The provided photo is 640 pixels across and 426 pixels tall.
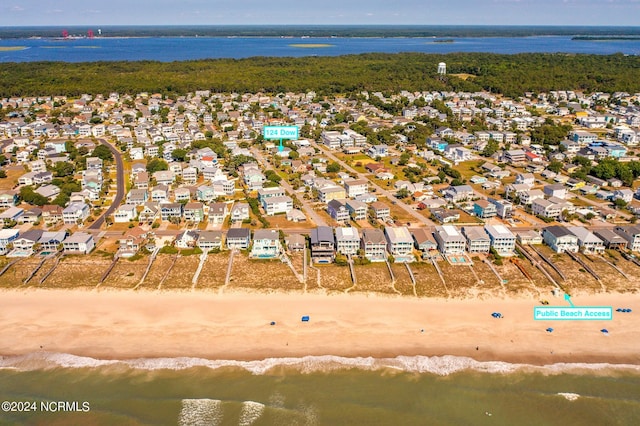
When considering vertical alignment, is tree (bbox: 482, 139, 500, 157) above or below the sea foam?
above

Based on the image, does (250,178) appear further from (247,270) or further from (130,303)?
(130,303)

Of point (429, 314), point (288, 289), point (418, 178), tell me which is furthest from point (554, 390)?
point (418, 178)

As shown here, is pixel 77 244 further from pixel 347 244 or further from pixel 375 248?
pixel 375 248

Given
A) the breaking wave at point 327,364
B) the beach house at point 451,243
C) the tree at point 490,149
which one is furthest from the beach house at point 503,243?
the tree at point 490,149

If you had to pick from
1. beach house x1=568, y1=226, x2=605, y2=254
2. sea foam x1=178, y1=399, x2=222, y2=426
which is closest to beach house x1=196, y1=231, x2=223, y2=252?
sea foam x1=178, y1=399, x2=222, y2=426

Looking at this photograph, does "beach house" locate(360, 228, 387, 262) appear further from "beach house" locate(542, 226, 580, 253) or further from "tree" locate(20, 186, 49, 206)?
"tree" locate(20, 186, 49, 206)

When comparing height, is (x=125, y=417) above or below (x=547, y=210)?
below

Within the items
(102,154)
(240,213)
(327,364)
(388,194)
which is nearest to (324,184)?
(388,194)
